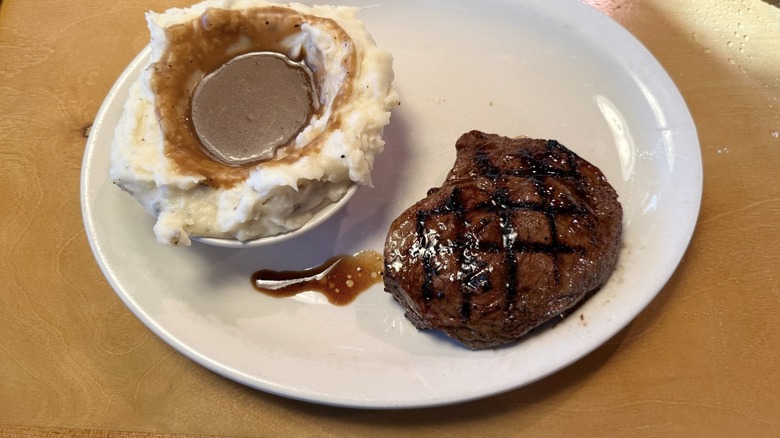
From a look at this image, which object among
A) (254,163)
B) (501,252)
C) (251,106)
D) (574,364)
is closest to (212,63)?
(251,106)

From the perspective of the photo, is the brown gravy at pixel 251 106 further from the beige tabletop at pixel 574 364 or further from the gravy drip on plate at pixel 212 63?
the beige tabletop at pixel 574 364

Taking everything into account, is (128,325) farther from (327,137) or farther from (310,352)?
(327,137)

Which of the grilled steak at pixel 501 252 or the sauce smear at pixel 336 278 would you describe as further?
the sauce smear at pixel 336 278

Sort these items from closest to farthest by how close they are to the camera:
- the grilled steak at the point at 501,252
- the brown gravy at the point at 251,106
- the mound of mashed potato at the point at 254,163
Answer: the grilled steak at the point at 501,252
the mound of mashed potato at the point at 254,163
the brown gravy at the point at 251,106

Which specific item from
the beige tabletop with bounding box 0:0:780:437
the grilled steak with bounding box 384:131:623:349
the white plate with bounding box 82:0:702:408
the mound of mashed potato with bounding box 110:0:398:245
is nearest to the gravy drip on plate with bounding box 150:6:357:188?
the mound of mashed potato with bounding box 110:0:398:245

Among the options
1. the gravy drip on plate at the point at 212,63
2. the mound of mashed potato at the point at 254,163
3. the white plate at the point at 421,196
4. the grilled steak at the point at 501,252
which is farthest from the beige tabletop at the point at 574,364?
the gravy drip on plate at the point at 212,63

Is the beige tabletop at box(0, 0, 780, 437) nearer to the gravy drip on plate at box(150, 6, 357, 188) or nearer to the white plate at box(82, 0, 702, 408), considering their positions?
the white plate at box(82, 0, 702, 408)
